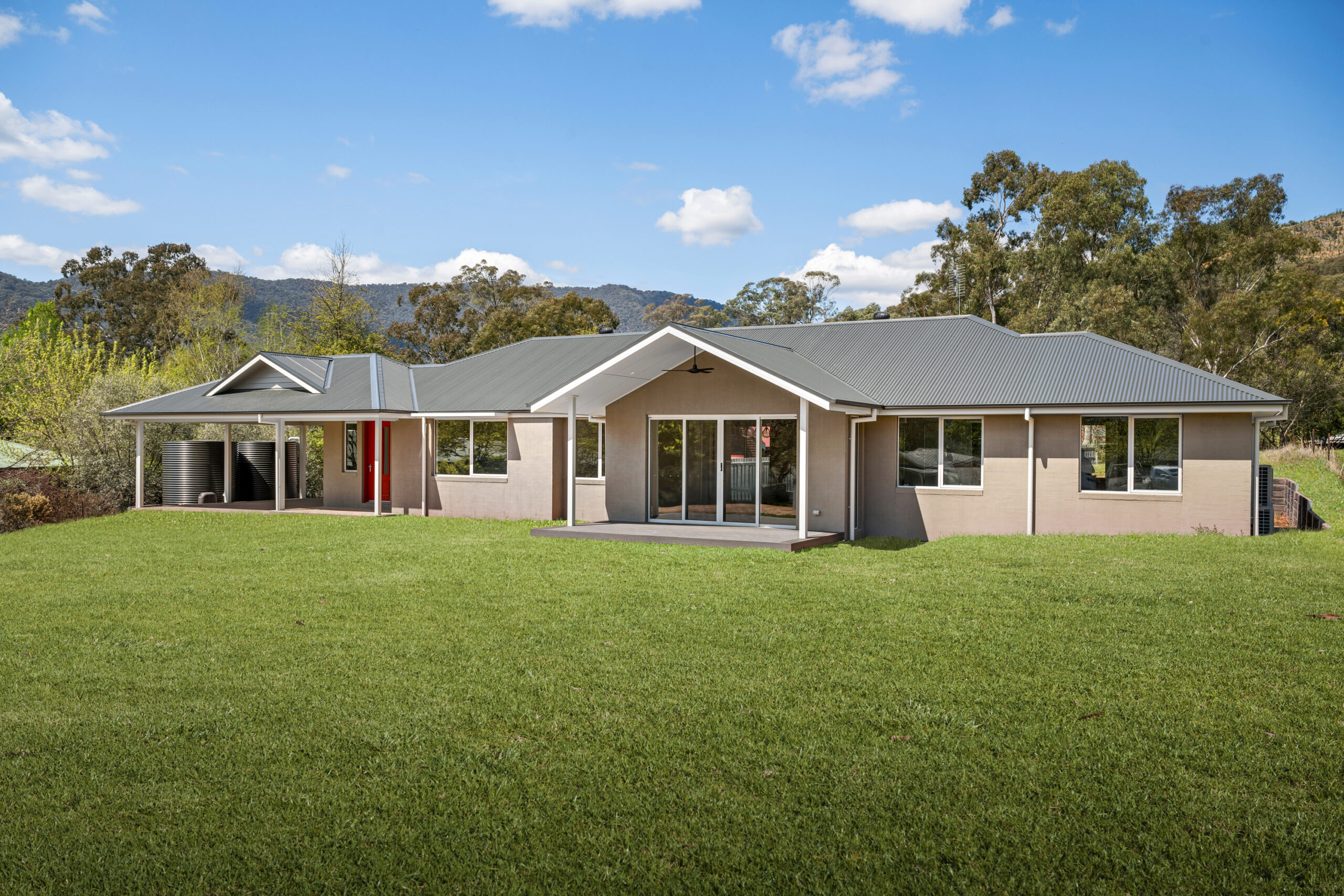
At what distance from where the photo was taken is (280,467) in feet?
69.8

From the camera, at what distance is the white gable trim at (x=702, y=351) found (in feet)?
46.0

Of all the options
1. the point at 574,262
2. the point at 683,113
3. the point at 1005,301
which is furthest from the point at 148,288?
the point at 1005,301

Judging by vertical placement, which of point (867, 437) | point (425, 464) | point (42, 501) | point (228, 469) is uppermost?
point (867, 437)

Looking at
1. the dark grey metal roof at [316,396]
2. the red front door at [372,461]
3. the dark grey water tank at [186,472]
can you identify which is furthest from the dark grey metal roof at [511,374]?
the dark grey water tank at [186,472]

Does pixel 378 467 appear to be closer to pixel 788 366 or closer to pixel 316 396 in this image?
pixel 316 396

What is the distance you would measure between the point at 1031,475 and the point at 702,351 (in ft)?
21.6

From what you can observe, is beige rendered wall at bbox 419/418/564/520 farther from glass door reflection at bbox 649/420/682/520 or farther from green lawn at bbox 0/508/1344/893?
green lawn at bbox 0/508/1344/893

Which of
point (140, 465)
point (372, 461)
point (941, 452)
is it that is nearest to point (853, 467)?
point (941, 452)

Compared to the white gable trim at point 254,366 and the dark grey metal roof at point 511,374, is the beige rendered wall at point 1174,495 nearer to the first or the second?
the dark grey metal roof at point 511,374

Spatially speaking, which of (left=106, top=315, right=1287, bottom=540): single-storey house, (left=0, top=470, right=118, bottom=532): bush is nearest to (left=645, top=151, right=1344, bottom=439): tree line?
(left=106, top=315, right=1287, bottom=540): single-storey house

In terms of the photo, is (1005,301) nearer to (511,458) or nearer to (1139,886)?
(511,458)

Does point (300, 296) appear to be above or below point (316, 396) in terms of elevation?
above

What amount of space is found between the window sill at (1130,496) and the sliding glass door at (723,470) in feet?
17.7

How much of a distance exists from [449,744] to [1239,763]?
463 centimetres
